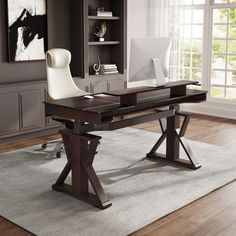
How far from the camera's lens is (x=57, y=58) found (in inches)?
196

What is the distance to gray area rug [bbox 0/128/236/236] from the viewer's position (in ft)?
10.3

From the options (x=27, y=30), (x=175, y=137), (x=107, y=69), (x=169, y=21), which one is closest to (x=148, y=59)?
(x=175, y=137)

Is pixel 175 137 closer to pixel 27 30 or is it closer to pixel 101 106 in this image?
pixel 101 106

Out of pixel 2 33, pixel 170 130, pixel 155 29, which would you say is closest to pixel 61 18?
pixel 2 33

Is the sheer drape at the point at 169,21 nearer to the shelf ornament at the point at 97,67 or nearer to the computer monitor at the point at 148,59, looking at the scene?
the shelf ornament at the point at 97,67

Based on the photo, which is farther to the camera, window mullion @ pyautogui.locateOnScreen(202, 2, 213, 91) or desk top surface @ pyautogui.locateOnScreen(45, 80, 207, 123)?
window mullion @ pyautogui.locateOnScreen(202, 2, 213, 91)

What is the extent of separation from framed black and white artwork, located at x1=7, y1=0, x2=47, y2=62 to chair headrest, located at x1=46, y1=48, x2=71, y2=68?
773mm

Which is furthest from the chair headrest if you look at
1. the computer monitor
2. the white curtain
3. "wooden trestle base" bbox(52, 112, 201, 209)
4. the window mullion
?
the window mullion

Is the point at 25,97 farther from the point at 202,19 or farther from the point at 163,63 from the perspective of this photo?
the point at 202,19

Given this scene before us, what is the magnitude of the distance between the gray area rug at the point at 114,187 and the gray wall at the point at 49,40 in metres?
1.12

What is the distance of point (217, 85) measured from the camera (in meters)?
6.99

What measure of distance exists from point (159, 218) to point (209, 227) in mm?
371

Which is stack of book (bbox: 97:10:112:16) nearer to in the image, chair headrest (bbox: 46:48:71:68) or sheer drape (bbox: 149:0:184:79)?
sheer drape (bbox: 149:0:184:79)

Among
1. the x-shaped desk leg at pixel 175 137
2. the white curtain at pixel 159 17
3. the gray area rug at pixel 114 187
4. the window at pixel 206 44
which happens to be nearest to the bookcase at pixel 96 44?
the white curtain at pixel 159 17
